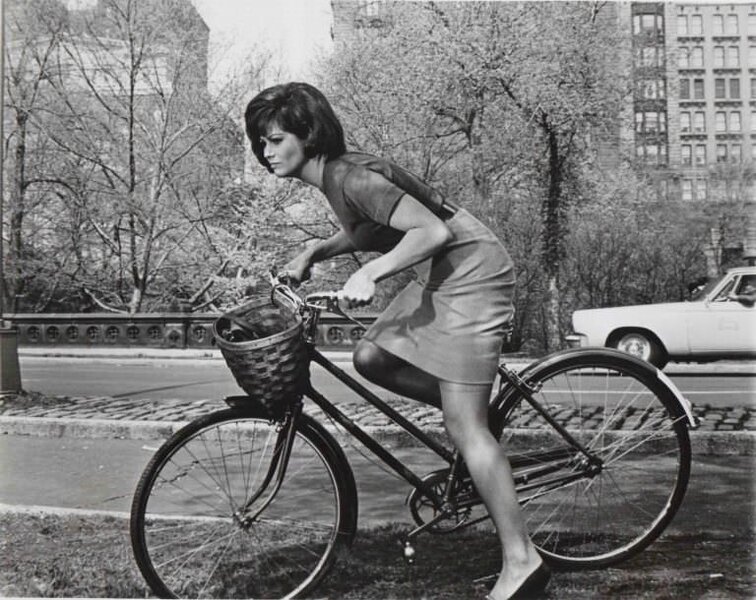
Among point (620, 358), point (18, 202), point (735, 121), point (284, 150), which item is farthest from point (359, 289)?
point (18, 202)

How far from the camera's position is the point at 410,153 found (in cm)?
422

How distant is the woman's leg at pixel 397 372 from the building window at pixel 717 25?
7.36ft

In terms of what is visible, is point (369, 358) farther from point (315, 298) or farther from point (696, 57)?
point (696, 57)

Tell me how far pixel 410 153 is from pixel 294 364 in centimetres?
243

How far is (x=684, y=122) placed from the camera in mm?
4148

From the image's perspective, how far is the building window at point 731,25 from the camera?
10.2 feet

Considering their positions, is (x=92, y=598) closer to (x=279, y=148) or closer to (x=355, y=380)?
(x=355, y=380)

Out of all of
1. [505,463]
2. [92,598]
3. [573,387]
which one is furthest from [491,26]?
[92,598]

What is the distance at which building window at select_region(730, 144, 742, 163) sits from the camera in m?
3.48

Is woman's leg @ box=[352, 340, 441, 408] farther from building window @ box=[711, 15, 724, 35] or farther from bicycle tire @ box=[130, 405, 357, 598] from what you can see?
building window @ box=[711, 15, 724, 35]

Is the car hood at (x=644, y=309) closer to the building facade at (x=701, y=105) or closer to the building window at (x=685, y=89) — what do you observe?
the building facade at (x=701, y=105)

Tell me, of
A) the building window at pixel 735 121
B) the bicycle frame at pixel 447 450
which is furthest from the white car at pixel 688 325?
the bicycle frame at pixel 447 450

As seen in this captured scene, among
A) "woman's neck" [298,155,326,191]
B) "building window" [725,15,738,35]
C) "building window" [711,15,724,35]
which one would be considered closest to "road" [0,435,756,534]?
"woman's neck" [298,155,326,191]

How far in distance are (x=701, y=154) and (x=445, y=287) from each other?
2.35 m
